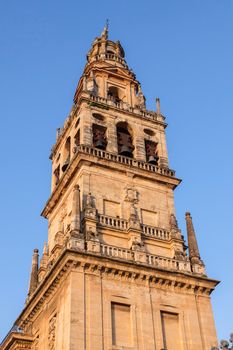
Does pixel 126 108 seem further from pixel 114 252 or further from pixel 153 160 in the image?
pixel 114 252

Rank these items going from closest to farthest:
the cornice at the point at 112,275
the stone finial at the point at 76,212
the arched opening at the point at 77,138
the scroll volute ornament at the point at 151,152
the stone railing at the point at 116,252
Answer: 1. the cornice at the point at 112,275
2. the stone railing at the point at 116,252
3. the stone finial at the point at 76,212
4. the scroll volute ornament at the point at 151,152
5. the arched opening at the point at 77,138

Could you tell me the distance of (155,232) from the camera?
3106 cm

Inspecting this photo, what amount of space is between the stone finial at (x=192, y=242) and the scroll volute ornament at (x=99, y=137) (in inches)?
254

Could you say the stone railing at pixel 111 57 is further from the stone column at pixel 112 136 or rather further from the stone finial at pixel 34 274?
the stone finial at pixel 34 274

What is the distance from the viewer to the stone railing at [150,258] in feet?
92.6

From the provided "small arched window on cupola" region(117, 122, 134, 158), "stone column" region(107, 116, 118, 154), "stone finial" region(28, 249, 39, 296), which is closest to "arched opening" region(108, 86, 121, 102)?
"small arched window on cupola" region(117, 122, 134, 158)

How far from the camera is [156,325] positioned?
88.1ft

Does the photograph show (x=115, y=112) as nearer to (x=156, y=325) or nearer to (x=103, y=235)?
(x=103, y=235)

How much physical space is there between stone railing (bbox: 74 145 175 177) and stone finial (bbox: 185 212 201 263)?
3.34 meters

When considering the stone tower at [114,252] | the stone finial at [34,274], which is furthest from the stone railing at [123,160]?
the stone finial at [34,274]

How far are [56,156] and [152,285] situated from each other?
1397 cm

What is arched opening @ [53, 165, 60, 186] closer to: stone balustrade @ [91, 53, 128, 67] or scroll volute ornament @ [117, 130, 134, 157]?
scroll volute ornament @ [117, 130, 134, 157]

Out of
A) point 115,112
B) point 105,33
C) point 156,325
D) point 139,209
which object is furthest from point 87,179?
point 105,33

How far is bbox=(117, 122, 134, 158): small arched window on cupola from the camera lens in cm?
3475
